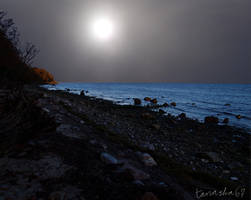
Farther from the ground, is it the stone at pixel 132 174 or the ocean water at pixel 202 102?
the stone at pixel 132 174

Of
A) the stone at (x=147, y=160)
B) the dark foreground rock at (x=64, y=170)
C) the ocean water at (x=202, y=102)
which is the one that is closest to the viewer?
the dark foreground rock at (x=64, y=170)

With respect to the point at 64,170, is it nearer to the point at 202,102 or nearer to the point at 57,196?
the point at 57,196

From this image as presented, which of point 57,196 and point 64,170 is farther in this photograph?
point 64,170

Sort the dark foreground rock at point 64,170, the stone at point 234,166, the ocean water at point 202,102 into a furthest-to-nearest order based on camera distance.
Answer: the ocean water at point 202,102 < the stone at point 234,166 < the dark foreground rock at point 64,170

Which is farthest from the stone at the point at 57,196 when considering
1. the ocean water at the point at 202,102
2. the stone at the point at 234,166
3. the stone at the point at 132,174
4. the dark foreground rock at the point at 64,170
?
the ocean water at the point at 202,102

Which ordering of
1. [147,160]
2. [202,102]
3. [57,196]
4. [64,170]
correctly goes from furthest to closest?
[202,102], [147,160], [64,170], [57,196]

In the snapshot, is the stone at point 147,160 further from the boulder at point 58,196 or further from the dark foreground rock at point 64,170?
the boulder at point 58,196

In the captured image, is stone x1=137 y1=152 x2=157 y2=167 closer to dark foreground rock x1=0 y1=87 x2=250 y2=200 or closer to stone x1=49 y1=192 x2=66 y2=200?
dark foreground rock x1=0 y1=87 x2=250 y2=200

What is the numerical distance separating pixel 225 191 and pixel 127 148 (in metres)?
2.78

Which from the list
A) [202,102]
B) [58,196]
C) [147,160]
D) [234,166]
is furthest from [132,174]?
[202,102]

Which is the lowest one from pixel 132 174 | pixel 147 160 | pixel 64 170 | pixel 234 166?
pixel 234 166

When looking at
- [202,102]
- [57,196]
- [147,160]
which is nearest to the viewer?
[57,196]

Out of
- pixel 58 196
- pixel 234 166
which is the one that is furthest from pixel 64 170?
pixel 234 166

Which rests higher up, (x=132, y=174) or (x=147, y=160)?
(x=132, y=174)
